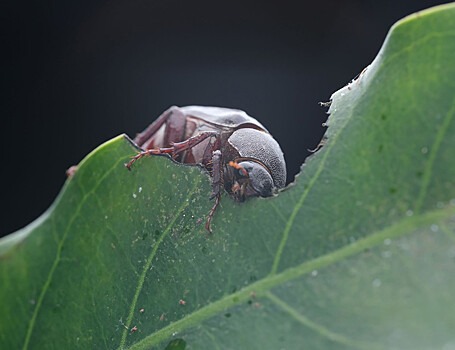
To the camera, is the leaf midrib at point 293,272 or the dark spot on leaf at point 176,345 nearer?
the leaf midrib at point 293,272

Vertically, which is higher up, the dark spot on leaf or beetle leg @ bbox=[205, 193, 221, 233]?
beetle leg @ bbox=[205, 193, 221, 233]

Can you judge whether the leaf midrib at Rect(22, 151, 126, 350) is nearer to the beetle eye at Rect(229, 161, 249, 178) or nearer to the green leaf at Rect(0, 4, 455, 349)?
the green leaf at Rect(0, 4, 455, 349)

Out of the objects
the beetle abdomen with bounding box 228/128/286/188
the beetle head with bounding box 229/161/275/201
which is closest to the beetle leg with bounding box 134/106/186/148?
the beetle abdomen with bounding box 228/128/286/188

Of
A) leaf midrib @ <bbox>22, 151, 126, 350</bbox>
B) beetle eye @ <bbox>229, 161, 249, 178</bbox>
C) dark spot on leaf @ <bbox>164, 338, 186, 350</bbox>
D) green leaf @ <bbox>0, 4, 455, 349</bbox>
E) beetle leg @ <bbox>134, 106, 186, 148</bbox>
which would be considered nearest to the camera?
green leaf @ <bbox>0, 4, 455, 349</bbox>

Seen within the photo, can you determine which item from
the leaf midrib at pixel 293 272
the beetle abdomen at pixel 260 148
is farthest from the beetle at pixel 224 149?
the leaf midrib at pixel 293 272

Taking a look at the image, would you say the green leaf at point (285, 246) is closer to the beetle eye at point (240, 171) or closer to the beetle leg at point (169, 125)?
the beetle eye at point (240, 171)

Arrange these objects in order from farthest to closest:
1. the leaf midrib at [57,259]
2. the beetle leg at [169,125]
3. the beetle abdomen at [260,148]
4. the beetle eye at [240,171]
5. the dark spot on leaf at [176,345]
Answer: the beetle leg at [169,125], the beetle abdomen at [260,148], the beetle eye at [240,171], the leaf midrib at [57,259], the dark spot on leaf at [176,345]

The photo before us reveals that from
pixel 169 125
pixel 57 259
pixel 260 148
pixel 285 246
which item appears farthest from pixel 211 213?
pixel 169 125

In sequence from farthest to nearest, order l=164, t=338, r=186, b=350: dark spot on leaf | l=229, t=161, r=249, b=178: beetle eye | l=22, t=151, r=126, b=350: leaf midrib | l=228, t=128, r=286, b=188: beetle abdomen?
l=228, t=128, r=286, b=188: beetle abdomen → l=229, t=161, r=249, b=178: beetle eye → l=22, t=151, r=126, b=350: leaf midrib → l=164, t=338, r=186, b=350: dark spot on leaf

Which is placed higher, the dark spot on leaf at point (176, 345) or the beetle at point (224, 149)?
the beetle at point (224, 149)
